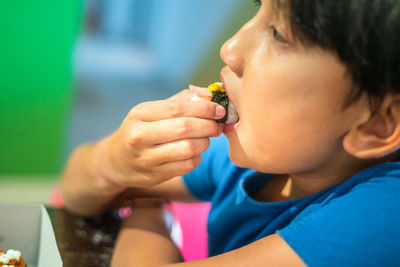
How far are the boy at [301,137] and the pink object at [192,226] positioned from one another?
137 millimetres

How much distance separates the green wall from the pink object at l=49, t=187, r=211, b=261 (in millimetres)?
714

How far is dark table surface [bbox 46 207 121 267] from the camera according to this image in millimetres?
741

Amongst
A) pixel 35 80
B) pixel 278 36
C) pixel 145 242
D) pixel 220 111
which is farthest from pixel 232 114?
pixel 35 80

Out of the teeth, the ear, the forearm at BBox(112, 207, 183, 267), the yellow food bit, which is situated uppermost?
the yellow food bit

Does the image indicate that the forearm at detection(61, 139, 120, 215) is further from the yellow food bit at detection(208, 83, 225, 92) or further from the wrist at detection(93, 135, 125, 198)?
the yellow food bit at detection(208, 83, 225, 92)

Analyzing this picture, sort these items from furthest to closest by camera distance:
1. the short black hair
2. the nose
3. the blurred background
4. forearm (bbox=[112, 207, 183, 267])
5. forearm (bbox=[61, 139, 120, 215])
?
1. the blurred background
2. forearm (bbox=[61, 139, 120, 215])
3. forearm (bbox=[112, 207, 183, 267])
4. the nose
5. the short black hair

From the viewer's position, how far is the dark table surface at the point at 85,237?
741 mm

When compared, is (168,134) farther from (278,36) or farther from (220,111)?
(278,36)

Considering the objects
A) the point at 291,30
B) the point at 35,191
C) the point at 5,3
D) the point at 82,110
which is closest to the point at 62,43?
the point at 5,3

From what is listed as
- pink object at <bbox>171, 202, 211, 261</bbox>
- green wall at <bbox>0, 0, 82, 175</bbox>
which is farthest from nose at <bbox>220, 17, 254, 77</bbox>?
green wall at <bbox>0, 0, 82, 175</bbox>

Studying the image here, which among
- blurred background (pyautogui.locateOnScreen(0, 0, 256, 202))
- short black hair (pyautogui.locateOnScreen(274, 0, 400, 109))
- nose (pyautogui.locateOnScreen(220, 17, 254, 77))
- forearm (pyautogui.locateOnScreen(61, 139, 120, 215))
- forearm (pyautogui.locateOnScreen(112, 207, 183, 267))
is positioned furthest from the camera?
blurred background (pyautogui.locateOnScreen(0, 0, 256, 202))

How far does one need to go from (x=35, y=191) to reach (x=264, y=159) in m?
1.37

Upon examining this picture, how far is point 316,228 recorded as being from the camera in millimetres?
551

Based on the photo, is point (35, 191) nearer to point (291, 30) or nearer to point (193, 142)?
point (193, 142)
